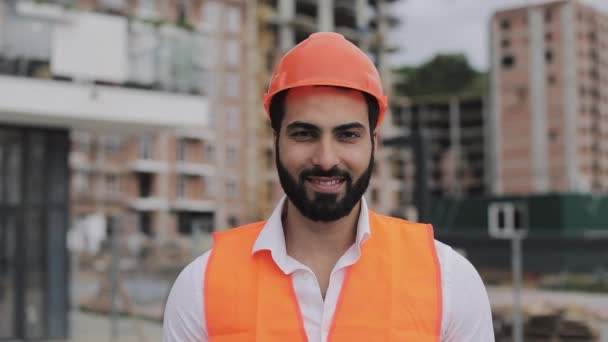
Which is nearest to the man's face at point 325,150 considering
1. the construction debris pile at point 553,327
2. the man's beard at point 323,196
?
the man's beard at point 323,196

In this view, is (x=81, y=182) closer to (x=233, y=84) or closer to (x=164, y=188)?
(x=164, y=188)

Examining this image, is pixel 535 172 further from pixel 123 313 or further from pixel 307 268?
pixel 307 268

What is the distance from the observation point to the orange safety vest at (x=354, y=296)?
2.09m

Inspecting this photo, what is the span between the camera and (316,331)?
6.95ft

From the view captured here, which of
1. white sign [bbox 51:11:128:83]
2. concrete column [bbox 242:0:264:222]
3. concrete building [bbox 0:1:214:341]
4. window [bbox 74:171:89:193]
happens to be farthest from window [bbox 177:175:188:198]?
white sign [bbox 51:11:128:83]

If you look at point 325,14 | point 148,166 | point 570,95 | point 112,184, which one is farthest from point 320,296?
point 570,95

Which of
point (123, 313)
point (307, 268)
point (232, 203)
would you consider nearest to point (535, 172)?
point (232, 203)

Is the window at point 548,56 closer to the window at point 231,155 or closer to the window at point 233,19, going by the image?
the window at point 233,19

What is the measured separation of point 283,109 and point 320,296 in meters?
0.47

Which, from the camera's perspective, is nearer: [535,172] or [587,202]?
[587,202]

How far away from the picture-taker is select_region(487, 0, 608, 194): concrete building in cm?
9262

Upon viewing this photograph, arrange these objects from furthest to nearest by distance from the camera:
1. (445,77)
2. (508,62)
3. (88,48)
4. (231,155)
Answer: (445,77)
(508,62)
(231,155)
(88,48)

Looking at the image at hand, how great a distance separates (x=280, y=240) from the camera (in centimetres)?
221

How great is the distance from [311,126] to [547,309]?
13.5m
